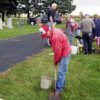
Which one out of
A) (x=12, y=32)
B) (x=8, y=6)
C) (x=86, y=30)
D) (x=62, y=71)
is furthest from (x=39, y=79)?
(x=8, y=6)

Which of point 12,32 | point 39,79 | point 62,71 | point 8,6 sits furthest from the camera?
point 8,6

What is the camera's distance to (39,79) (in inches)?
431

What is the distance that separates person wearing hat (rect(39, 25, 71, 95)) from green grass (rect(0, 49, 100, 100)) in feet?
1.48

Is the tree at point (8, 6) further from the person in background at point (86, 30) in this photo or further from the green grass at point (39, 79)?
the green grass at point (39, 79)

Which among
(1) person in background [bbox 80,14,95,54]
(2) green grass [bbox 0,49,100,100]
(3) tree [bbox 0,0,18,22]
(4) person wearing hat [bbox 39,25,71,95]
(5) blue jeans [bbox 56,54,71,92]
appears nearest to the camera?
(4) person wearing hat [bbox 39,25,71,95]

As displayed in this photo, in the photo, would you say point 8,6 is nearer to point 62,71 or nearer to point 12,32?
point 12,32

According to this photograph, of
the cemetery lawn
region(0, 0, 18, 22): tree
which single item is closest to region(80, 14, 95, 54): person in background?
the cemetery lawn

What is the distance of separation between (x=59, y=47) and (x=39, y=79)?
7.70ft

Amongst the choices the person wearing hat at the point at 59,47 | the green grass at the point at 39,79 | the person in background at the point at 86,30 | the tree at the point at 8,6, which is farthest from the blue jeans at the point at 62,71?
the tree at the point at 8,6

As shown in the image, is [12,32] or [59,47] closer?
[59,47]

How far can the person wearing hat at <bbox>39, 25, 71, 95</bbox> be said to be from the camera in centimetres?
855

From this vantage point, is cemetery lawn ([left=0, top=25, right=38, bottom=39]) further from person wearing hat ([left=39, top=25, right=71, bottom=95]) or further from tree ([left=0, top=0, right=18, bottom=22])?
tree ([left=0, top=0, right=18, bottom=22])

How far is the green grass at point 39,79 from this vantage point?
31.6ft

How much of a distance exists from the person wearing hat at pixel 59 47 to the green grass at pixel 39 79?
17.8 inches
